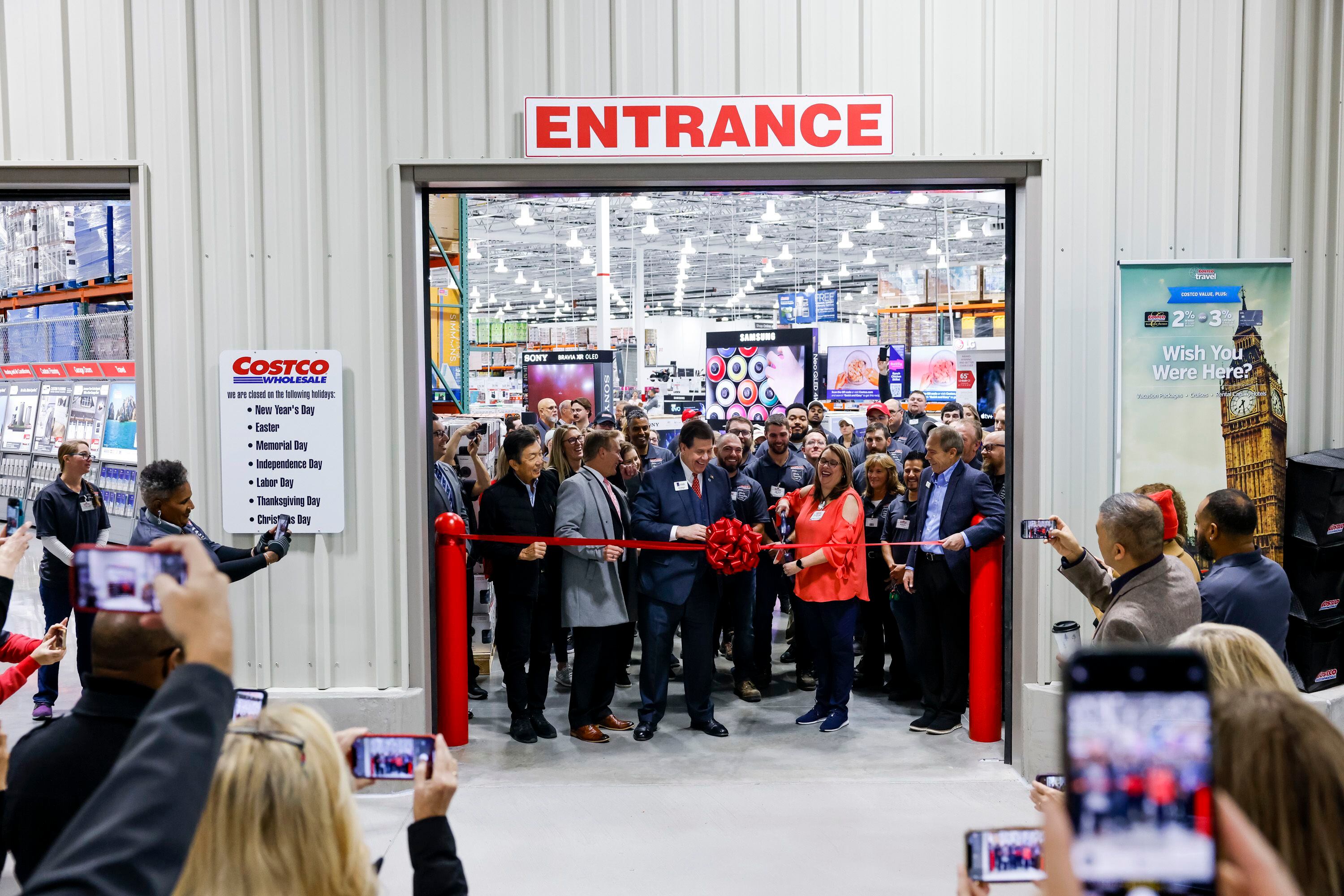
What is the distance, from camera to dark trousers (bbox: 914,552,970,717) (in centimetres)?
583

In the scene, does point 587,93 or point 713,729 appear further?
point 713,729

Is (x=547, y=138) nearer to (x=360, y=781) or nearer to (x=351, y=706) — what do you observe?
(x=351, y=706)

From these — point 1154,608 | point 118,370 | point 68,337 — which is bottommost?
point 1154,608

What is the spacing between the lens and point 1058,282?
16.2 feet

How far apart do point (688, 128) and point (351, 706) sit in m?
3.19

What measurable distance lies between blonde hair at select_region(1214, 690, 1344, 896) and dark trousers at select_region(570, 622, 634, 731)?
468cm

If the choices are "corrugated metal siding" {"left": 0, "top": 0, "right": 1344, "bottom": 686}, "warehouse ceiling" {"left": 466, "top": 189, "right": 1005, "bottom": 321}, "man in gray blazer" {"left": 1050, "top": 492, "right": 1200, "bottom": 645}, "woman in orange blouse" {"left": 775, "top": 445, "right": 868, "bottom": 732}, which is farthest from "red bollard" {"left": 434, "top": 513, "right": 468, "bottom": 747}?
"warehouse ceiling" {"left": 466, "top": 189, "right": 1005, "bottom": 321}

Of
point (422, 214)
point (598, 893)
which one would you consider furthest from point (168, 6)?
point (598, 893)

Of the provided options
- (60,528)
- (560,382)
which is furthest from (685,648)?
(560,382)

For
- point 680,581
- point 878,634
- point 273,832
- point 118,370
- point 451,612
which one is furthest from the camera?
point 118,370

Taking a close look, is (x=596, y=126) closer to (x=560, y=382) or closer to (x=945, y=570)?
(x=945, y=570)

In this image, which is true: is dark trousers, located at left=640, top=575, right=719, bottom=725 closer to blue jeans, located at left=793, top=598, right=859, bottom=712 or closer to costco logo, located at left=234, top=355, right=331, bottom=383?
blue jeans, located at left=793, top=598, right=859, bottom=712

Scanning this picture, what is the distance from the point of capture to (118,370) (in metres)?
12.3

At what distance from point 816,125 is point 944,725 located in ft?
10.9
